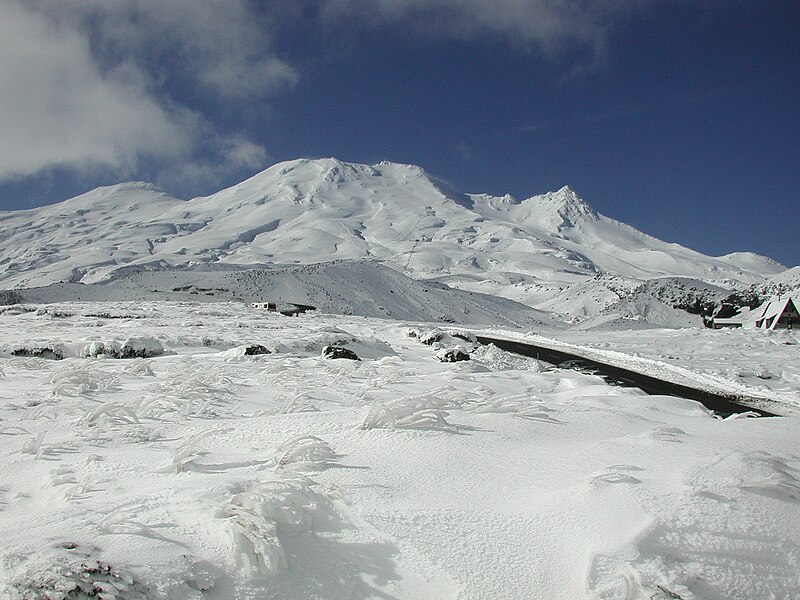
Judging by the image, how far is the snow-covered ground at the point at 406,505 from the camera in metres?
2.24

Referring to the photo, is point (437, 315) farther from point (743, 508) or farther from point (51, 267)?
point (51, 267)

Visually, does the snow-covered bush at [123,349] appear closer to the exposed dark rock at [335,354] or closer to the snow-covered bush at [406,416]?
the exposed dark rock at [335,354]

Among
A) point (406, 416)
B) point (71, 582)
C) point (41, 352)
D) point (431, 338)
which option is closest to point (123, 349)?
→ point (41, 352)

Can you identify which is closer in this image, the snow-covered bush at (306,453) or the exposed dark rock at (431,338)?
the snow-covered bush at (306,453)

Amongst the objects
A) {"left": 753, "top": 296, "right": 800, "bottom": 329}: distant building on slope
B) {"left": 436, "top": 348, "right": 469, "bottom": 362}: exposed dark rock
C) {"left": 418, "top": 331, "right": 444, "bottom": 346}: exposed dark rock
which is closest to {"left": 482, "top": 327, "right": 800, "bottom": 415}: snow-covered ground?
{"left": 418, "top": 331, "right": 444, "bottom": 346}: exposed dark rock

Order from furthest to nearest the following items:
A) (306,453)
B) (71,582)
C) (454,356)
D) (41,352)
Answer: (454,356) < (41,352) < (306,453) < (71,582)

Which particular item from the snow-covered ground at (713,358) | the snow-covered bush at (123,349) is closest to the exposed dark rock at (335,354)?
the snow-covered bush at (123,349)

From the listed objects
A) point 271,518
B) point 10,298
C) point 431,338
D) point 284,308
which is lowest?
point 271,518

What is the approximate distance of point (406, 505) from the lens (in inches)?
115

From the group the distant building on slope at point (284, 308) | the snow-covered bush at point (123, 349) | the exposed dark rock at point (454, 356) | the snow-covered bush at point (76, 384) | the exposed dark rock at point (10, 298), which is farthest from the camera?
the exposed dark rock at point (10, 298)

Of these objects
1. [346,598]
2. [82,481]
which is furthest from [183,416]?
[346,598]

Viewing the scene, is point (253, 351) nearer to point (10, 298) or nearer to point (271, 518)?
point (271, 518)

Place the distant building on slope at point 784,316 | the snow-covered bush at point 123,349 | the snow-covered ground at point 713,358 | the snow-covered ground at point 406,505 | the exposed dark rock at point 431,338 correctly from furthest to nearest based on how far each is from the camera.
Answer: the distant building on slope at point 784,316 → the exposed dark rock at point 431,338 → the snow-covered ground at point 713,358 → the snow-covered bush at point 123,349 → the snow-covered ground at point 406,505

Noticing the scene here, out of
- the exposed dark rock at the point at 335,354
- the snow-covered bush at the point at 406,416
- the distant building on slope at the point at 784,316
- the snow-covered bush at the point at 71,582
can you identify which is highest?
the distant building on slope at the point at 784,316
